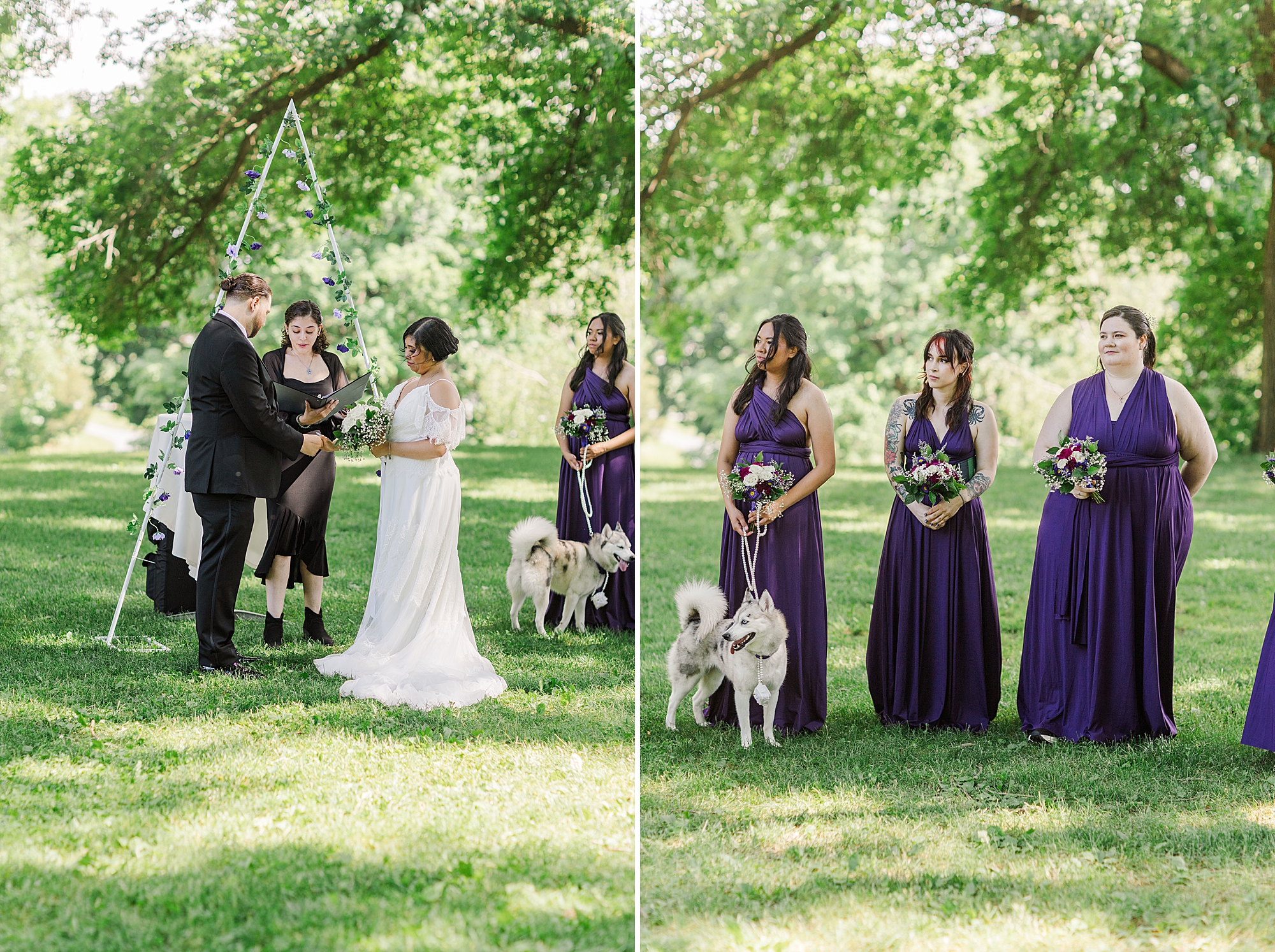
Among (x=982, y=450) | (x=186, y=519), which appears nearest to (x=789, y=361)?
(x=982, y=450)

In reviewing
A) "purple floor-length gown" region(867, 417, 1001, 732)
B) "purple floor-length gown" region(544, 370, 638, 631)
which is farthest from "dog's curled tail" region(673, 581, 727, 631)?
"purple floor-length gown" region(544, 370, 638, 631)

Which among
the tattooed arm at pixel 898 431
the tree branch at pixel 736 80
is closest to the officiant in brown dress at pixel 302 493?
the tattooed arm at pixel 898 431

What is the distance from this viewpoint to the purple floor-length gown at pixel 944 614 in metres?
5.47

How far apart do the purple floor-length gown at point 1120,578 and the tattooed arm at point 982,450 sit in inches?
15.4

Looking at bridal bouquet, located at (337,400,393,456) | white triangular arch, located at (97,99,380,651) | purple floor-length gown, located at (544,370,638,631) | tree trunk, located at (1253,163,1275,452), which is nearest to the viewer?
bridal bouquet, located at (337,400,393,456)

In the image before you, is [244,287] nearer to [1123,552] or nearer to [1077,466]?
[1077,466]

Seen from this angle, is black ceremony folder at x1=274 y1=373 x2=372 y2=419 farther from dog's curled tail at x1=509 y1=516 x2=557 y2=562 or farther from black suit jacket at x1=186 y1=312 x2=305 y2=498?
dog's curled tail at x1=509 y1=516 x2=557 y2=562

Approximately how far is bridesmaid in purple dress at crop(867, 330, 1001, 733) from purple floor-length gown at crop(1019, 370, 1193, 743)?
316 mm

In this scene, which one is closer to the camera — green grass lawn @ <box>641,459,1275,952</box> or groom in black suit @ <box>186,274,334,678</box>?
green grass lawn @ <box>641,459,1275,952</box>

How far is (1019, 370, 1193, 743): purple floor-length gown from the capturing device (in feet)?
17.1

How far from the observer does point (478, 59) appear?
16438mm

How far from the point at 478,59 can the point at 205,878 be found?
49.0ft

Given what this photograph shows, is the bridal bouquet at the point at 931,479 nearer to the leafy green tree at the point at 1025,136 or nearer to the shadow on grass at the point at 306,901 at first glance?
the shadow on grass at the point at 306,901

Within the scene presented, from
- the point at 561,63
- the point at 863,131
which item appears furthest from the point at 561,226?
the point at 863,131
